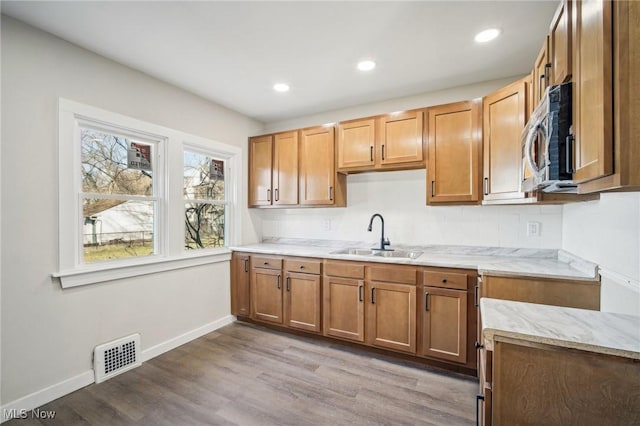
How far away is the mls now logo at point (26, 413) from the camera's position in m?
1.75

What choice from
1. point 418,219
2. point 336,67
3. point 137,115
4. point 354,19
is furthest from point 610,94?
point 137,115

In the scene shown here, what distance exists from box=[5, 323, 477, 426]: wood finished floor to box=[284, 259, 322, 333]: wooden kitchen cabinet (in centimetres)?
29

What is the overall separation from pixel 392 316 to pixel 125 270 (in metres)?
2.36

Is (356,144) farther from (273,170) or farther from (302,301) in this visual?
(302,301)

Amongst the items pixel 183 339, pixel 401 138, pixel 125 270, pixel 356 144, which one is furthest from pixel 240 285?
pixel 401 138

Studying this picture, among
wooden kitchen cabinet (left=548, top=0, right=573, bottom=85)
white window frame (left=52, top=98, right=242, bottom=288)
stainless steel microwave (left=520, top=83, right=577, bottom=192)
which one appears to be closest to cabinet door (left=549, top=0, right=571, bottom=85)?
wooden kitchen cabinet (left=548, top=0, right=573, bottom=85)

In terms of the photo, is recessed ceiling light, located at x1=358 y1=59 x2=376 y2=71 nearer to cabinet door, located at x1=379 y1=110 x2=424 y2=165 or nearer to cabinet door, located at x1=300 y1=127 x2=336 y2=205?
cabinet door, located at x1=379 y1=110 x2=424 y2=165

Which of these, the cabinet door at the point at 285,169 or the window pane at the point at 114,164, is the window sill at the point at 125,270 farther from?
the cabinet door at the point at 285,169

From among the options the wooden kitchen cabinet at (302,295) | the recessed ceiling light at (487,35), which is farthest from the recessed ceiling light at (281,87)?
the wooden kitchen cabinet at (302,295)

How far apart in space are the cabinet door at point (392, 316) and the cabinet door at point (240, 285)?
1.50 m

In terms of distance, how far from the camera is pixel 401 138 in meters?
2.74

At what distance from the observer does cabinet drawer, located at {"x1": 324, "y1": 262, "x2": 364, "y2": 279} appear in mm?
2658

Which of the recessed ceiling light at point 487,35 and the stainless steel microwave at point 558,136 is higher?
the recessed ceiling light at point 487,35

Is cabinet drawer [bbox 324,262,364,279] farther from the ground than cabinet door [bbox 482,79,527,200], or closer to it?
closer to it
